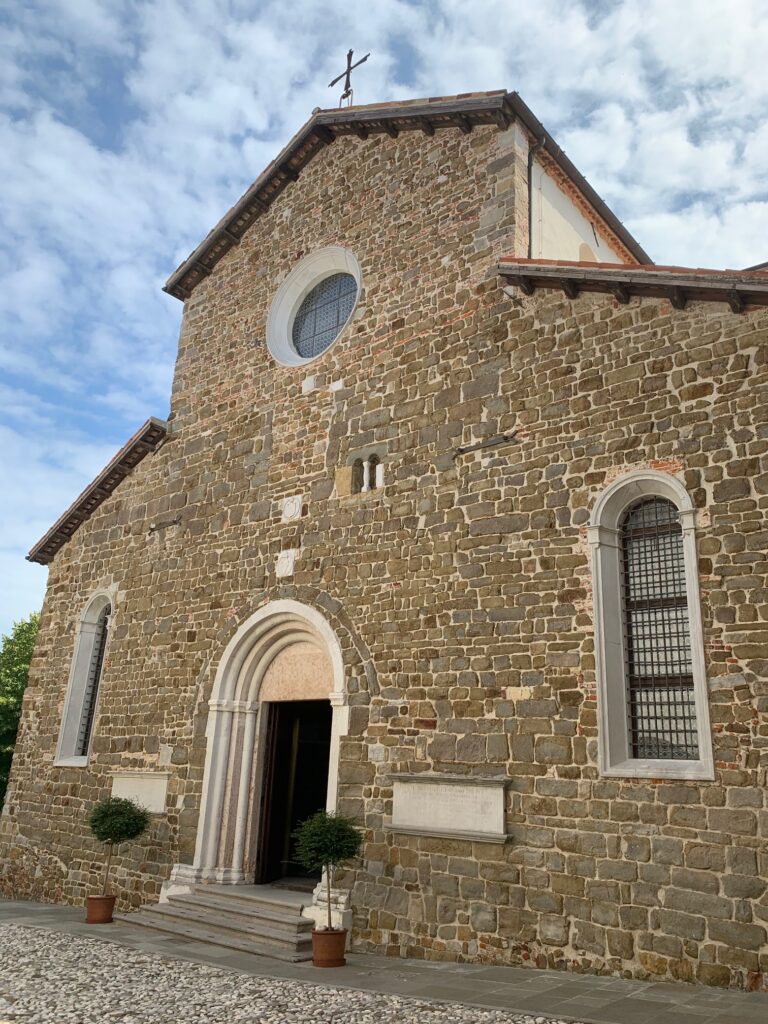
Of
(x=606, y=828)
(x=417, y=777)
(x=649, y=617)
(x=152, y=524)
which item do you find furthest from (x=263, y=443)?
(x=606, y=828)

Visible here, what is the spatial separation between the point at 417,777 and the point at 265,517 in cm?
457

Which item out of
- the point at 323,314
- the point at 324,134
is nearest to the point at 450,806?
the point at 323,314

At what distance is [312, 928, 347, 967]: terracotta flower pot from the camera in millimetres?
8109

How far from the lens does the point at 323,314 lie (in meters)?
12.9

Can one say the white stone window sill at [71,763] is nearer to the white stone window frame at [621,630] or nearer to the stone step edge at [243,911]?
the stone step edge at [243,911]

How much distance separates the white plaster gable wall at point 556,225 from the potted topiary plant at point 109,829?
9.07m

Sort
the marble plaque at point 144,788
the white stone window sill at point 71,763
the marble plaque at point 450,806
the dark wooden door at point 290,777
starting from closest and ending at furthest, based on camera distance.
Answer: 1. the marble plaque at point 450,806
2. the dark wooden door at point 290,777
3. the marble plaque at point 144,788
4. the white stone window sill at point 71,763

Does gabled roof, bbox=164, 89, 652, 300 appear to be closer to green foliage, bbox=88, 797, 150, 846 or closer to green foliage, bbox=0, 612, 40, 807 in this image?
green foliage, bbox=88, 797, 150, 846

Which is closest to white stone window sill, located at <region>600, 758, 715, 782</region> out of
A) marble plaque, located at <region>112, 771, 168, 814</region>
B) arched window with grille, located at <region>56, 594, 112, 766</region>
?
marble plaque, located at <region>112, 771, 168, 814</region>

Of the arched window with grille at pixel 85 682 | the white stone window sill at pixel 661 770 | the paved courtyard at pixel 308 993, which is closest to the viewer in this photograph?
the paved courtyard at pixel 308 993

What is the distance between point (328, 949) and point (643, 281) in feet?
24.1

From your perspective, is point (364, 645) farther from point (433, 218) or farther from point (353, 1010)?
point (433, 218)

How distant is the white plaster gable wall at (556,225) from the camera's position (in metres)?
10.9

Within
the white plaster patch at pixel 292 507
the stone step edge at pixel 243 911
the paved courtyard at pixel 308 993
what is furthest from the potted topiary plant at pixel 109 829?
the white plaster patch at pixel 292 507
